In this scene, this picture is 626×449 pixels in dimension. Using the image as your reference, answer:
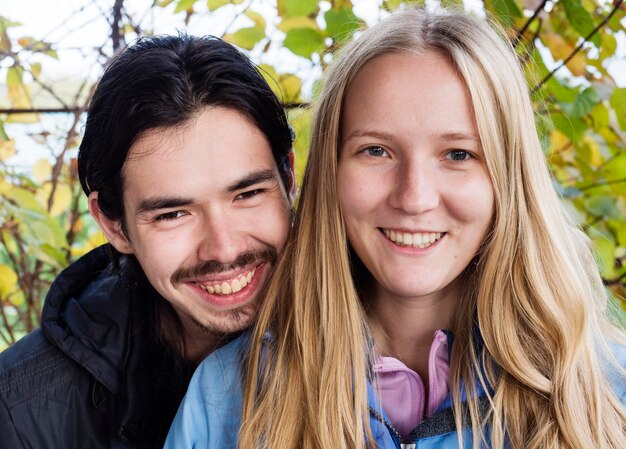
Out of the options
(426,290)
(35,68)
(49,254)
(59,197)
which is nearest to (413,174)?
(426,290)

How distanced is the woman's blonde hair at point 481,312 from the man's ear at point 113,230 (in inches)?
20.4

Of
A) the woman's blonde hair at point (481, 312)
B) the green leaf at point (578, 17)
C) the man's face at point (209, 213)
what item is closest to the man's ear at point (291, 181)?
the man's face at point (209, 213)

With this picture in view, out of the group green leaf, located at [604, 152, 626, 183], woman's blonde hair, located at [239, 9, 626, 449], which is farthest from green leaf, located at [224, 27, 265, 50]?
green leaf, located at [604, 152, 626, 183]

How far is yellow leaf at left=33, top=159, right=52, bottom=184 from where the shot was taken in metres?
3.10

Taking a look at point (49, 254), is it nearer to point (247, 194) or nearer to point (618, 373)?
point (247, 194)

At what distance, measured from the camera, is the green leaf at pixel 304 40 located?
2543mm

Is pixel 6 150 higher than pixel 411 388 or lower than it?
higher

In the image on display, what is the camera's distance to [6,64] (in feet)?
9.18

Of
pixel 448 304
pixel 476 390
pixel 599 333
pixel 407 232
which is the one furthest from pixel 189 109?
pixel 599 333

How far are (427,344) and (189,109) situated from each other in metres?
0.89

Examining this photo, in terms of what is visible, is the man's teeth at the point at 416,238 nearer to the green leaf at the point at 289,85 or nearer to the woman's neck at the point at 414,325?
the woman's neck at the point at 414,325

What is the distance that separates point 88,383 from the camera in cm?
249

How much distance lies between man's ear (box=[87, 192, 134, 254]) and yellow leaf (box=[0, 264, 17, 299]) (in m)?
0.52

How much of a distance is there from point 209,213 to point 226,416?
0.53 m
